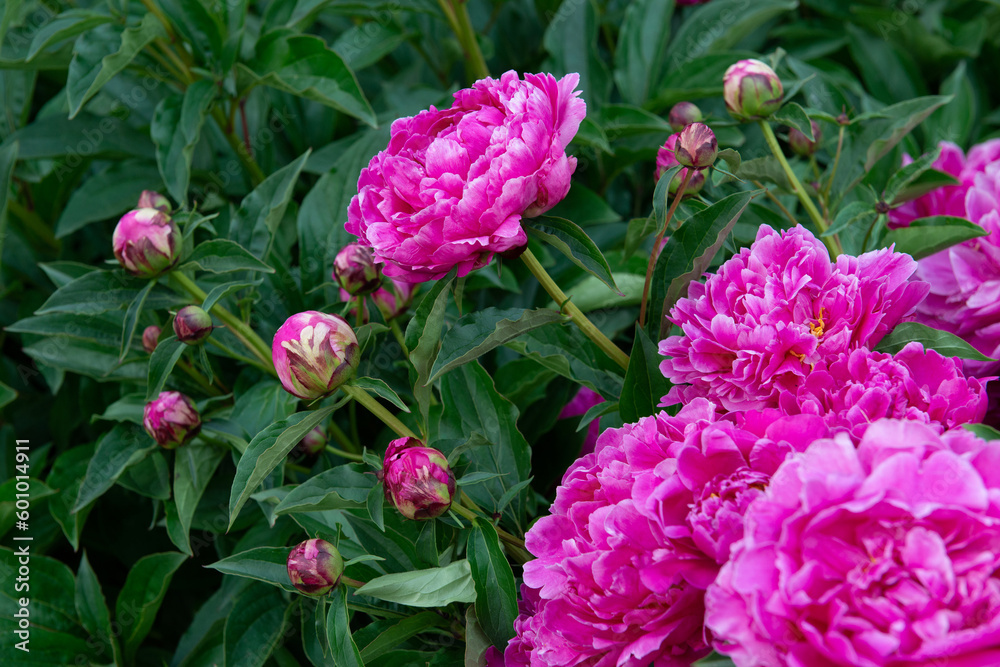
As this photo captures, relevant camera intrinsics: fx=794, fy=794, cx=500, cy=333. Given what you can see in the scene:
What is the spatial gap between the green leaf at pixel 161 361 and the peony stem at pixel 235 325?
0.19ft

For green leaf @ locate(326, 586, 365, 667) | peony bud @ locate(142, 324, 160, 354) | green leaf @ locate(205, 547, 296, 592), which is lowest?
green leaf @ locate(205, 547, 296, 592)

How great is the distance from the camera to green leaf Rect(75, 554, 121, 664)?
106 centimetres

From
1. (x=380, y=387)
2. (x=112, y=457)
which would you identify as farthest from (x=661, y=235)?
(x=112, y=457)

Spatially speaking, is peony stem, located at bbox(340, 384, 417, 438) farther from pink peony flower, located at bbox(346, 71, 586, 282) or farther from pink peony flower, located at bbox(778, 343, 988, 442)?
pink peony flower, located at bbox(778, 343, 988, 442)

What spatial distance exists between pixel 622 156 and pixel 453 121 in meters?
0.59

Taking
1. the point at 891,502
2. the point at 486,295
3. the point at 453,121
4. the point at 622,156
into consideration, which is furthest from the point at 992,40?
the point at 891,502

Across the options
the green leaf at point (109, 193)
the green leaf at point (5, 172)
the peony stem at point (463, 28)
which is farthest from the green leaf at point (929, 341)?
the green leaf at point (5, 172)

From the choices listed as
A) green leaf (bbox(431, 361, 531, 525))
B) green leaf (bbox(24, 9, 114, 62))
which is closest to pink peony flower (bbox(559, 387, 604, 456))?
green leaf (bbox(431, 361, 531, 525))

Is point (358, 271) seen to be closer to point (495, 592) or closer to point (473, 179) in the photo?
point (473, 179)

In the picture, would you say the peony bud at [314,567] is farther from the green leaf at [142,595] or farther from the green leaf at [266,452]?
the green leaf at [142,595]

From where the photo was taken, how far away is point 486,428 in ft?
2.87

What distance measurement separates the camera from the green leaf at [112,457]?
95cm

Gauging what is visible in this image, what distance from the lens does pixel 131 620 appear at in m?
1.08

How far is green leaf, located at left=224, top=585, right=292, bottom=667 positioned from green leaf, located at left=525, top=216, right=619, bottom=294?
504 millimetres
